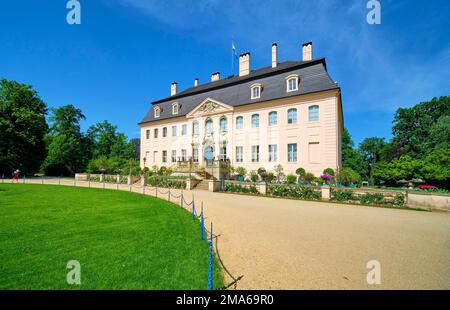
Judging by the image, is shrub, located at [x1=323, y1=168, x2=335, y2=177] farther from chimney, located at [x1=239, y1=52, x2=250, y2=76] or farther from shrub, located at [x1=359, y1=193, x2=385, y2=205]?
chimney, located at [x1=239, y1=52, x2=250, y2=76]

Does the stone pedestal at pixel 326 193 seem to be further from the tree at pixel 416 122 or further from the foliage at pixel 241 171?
the tree at pixel 416 122

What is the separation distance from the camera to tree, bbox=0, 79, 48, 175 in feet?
110

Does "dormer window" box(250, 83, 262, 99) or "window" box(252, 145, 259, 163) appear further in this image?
"dormer window" box(250, 83, 262, 99)

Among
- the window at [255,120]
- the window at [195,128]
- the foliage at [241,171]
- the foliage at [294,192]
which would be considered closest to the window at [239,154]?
the foliage at [241,171]

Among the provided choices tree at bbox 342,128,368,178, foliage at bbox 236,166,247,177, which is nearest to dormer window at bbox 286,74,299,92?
foliage at bbox 236,166,247,177

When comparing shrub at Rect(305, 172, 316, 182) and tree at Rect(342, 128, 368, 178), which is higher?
tree at Rect(342, 128, 368, 178)

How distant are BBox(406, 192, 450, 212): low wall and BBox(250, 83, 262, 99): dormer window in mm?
18093

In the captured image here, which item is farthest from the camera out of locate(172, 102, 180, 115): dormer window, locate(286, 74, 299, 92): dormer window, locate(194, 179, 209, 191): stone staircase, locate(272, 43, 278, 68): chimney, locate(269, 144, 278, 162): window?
locate(172, 102, 180, 115): dormer window

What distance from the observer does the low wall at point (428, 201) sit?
10289 millimetres

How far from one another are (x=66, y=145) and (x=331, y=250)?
5129 centimetres

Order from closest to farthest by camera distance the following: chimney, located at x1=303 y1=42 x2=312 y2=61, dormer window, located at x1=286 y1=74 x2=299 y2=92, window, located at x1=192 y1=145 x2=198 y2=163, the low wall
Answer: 1. the low wall
2. dormer window, located at x1=286 y1=74 x2=299 y2=92
3. chimney, located at x1=303 y1=42 x2=312 y2=61
4. window, located at x1=192 y1=145 x2=198 y2=163

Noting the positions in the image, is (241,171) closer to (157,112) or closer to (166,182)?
(166,182)

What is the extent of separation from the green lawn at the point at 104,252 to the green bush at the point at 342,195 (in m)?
10.0
